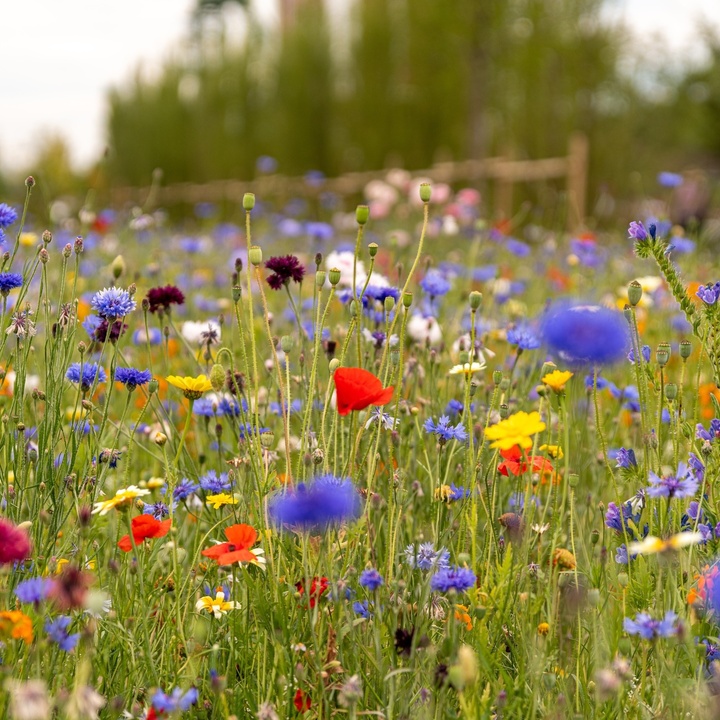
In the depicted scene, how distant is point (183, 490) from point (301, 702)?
1.60ft

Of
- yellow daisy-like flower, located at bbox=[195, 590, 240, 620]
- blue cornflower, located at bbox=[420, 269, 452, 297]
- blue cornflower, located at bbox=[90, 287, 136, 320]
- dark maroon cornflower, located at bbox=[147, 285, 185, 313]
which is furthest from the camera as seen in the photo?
blue cornflower, located at bbox=[420, 269, 452, 297]

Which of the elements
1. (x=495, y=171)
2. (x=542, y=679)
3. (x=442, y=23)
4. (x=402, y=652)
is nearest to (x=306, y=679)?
(x=402, y=652)

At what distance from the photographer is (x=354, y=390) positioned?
1398 millimetres

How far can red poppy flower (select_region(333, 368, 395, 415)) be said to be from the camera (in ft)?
4.58

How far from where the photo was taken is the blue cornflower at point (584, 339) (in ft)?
3.77

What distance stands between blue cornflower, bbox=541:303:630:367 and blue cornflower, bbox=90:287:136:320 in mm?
725

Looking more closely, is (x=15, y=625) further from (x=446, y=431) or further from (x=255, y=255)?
(x=446, y=431)

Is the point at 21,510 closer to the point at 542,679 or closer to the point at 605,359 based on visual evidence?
the point at 542,679

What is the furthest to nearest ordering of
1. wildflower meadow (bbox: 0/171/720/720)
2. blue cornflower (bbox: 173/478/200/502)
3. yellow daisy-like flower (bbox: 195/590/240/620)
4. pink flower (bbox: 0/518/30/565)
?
blue cornflower (bbox: 173/478/200/502)
yellow daisy-like flower (bbox: 195/590/240/620)
wildflower meadow (bbox: 0/171/720/720)
pink flower (bbox: 0/518/30/565)

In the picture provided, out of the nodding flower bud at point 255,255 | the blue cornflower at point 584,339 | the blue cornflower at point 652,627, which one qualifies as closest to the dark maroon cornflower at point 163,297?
the nodding flower bud at point 255,255

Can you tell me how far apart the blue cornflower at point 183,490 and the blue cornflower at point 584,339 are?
78cm

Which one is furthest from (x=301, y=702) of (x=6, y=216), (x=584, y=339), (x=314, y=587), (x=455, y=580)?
(x=6, y=216)

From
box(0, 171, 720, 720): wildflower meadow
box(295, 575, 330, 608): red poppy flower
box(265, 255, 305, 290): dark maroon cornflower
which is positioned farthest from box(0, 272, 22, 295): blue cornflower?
box(295, 575, 330, 608): red poppy flower

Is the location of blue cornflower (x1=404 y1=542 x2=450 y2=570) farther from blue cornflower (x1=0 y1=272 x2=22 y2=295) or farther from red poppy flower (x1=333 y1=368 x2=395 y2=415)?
blue cornflower (x1=0 y1=272 x2=22 y2=295)
